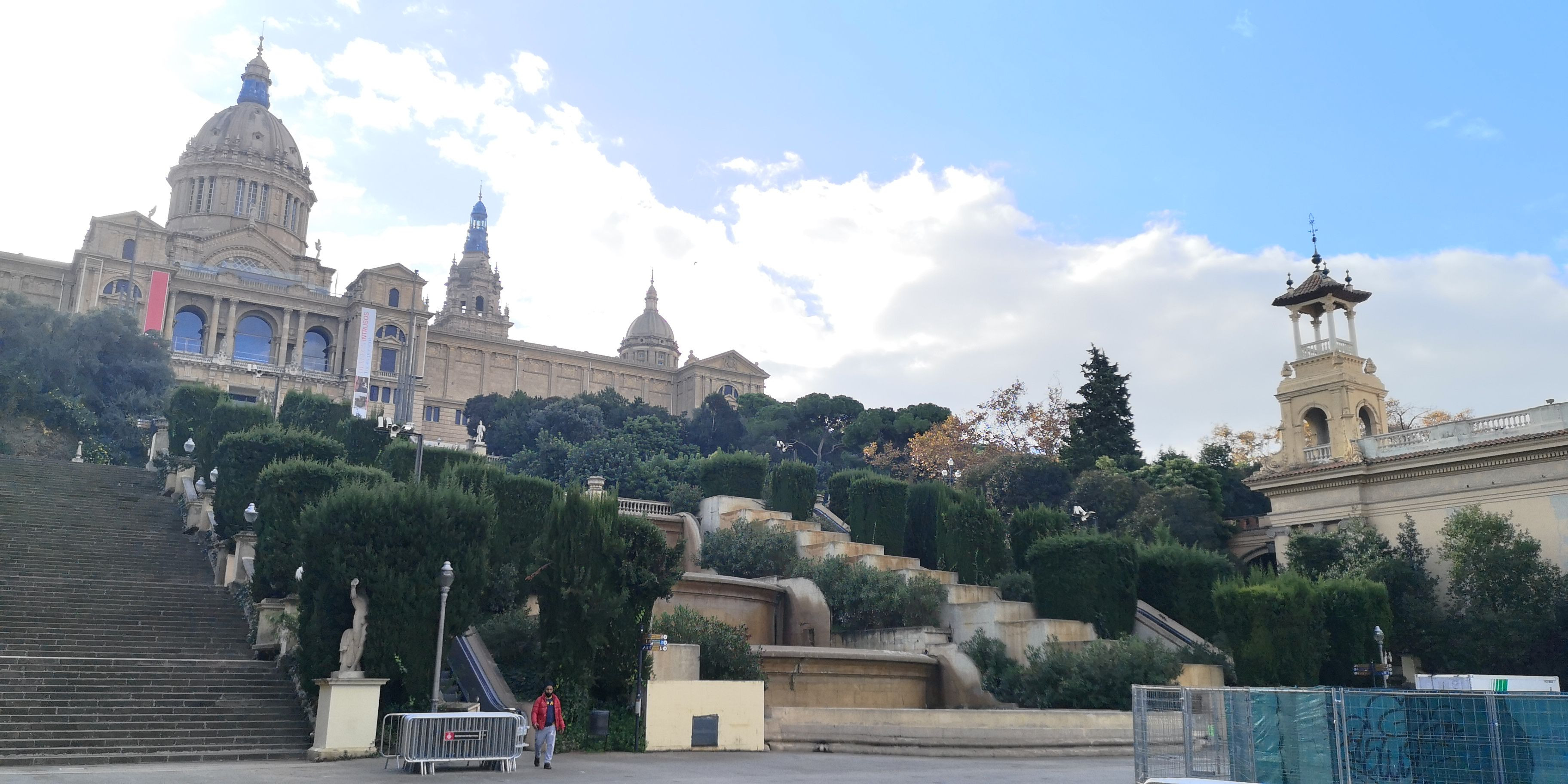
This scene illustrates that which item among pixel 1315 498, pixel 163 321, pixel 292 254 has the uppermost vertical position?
pixel 292 254

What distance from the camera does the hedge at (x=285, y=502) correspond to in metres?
23.9

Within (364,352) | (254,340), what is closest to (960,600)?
(364,352)

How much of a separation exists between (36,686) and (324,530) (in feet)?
17.6

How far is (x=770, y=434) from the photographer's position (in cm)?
9056

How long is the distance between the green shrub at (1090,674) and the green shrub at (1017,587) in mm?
6646

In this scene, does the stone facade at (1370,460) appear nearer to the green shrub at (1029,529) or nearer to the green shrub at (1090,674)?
the green shrub at (1029,529)

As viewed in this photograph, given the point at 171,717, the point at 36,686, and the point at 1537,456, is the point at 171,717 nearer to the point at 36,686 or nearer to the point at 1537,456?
the point at 36,686

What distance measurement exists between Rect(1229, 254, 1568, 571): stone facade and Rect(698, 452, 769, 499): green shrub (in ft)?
64.0

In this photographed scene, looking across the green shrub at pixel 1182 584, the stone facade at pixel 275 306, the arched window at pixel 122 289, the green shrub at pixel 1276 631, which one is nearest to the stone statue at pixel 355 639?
the green shrub at pixel 1276 631

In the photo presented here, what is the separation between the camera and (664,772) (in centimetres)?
1650

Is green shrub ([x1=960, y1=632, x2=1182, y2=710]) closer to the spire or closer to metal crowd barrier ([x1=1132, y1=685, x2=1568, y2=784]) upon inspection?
metal crowd barrier ([x1=1132, y1=685, x2=1568, y2=784])

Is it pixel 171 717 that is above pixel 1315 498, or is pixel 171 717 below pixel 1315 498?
below

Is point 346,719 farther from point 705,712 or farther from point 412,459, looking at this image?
point 412,459

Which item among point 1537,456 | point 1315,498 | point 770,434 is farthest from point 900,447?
point 1537,456
